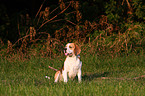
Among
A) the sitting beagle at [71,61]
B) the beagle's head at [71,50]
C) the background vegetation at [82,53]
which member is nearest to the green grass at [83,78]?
the background vegetation at [82,53]

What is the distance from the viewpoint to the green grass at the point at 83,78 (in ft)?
18.9

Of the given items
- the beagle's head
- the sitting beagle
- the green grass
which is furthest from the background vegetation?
the beagle's head

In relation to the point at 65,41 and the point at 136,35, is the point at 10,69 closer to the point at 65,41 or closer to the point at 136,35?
the point at 65,41

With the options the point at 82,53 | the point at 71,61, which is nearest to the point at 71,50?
the point at 71,61

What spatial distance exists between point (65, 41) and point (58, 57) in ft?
8.46

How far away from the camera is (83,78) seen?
798cm

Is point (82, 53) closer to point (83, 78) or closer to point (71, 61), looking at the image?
point (83, 78)

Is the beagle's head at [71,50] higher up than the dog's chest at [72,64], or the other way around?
the beagle's head at [71,50]

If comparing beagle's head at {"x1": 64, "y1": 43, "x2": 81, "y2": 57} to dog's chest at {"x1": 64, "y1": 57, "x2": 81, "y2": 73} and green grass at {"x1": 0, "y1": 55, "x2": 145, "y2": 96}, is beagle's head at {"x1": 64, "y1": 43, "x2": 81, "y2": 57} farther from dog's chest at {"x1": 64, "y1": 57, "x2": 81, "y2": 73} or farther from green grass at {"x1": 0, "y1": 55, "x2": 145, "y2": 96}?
A: green grass at {"x1": 0, "y1": 55, "x2": 145, "y2": 96}

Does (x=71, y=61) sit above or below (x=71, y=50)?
below

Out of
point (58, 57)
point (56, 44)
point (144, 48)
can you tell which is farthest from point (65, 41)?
point (144, 48)

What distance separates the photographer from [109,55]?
37.7 feet

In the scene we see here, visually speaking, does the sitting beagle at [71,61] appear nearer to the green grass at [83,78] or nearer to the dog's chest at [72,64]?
the dog's chest at [72,64]

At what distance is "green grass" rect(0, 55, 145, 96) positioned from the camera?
5.77 meters
